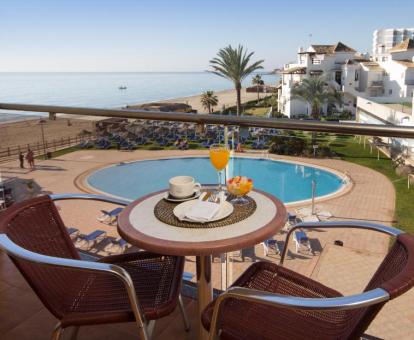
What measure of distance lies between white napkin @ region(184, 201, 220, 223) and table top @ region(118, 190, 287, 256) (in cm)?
4

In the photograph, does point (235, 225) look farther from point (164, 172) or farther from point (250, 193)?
point (164, 172)

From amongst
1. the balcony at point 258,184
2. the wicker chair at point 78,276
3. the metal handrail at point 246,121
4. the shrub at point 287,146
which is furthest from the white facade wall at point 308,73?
the wicker chair at point 78,276

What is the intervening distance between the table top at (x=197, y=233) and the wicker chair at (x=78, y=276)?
145 mm

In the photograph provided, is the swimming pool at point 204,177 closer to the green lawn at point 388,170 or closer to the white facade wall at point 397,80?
the green lawn at point 388,170

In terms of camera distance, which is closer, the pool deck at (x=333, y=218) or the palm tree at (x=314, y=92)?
the pool deck at (x=333, y=218)

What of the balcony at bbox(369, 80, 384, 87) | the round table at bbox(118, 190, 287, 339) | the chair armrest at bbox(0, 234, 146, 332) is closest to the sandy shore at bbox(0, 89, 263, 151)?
the round table at bbox(118, 190, 287, 339)

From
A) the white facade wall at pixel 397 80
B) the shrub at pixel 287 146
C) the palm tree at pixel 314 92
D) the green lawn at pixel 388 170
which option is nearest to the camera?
the green lawn at pixel 388 170

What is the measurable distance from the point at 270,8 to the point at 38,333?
47991mm

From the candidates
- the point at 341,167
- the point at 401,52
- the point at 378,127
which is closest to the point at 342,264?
the point at 378,127

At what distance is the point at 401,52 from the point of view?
3350cm

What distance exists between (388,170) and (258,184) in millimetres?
4879

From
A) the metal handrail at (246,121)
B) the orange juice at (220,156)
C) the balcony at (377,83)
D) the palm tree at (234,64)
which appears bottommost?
the orange juice at (220,156)

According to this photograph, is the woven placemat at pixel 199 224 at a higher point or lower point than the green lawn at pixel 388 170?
higher

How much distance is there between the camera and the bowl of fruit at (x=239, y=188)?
4.90ft
